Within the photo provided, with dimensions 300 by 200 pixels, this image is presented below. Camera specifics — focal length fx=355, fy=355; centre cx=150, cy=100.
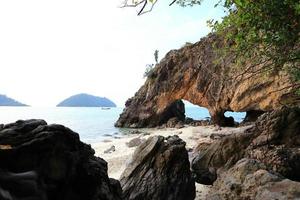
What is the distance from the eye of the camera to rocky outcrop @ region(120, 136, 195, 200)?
11.5 m

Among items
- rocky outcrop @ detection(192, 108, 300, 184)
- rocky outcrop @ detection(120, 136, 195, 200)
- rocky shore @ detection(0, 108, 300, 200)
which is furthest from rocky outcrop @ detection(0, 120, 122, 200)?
rocky outcrop @ detection(192, 108, 300, 184)

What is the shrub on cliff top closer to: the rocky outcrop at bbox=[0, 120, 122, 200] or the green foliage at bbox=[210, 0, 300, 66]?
the green foliage at bbox=[210, 0, 300, 66]

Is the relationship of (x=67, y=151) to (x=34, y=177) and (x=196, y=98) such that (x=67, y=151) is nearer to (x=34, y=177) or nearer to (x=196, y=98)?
(x=34, y=177)

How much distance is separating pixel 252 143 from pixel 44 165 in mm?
11091

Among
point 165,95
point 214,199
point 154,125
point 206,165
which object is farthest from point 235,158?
point 154,125

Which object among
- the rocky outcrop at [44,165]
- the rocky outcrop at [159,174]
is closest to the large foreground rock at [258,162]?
the rocky outcrop at [159,174]

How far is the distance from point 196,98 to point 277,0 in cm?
4311

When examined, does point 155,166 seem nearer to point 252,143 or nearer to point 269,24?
point 252,143

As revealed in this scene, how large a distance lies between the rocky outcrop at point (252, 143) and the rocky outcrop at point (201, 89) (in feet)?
66.2

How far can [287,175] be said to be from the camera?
11820mm

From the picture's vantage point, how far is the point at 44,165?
5.19 m

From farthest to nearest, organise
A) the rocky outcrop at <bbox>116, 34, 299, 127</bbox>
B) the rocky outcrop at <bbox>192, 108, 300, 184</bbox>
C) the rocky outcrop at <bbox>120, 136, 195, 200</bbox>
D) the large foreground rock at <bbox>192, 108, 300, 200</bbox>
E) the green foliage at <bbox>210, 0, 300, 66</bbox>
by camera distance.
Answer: the rocky outcrop at <bbox>116, 34, 299, 127</bbox>
the rocky outcrop at <bbox>192, 108, 300, 184</bbox>
the rocky outcrop at <bbox>120, 136, 195, 200</bbox>
the green foliage at <bbox>210, 0, 300, 66</bbox>
the large foreground rock at <bbox>192, 108, 300, 200</bbox>

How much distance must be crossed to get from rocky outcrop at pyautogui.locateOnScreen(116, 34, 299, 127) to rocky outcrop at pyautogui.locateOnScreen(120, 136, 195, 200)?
24.5m

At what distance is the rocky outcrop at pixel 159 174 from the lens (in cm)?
1147
